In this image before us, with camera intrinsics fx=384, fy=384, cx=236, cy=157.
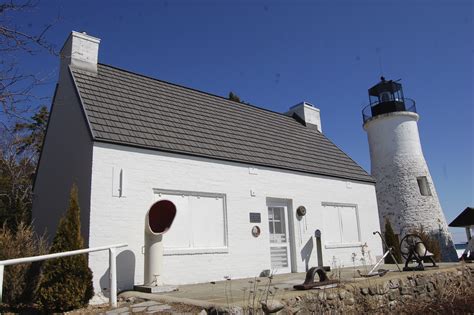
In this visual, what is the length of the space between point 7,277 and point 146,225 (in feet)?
9.21

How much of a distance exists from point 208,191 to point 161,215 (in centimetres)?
211

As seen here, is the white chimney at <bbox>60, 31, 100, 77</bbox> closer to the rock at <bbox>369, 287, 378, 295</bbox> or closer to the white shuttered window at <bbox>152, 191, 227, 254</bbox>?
the white shuttered window at <bbox>152, 191, 227, 254</bbox>

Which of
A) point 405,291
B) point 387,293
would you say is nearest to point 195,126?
point 387,293

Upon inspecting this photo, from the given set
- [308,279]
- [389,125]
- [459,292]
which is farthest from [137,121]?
[389,125]

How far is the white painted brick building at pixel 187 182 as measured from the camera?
9.04 metres

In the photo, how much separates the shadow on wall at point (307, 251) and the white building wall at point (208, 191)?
33mm

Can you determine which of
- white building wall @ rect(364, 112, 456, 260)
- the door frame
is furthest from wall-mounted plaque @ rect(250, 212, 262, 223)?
white building wall @ rect(364, 112, 456, 260)

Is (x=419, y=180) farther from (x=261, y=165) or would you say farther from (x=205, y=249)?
(x=205, y=249)

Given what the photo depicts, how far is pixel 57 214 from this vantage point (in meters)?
10.6

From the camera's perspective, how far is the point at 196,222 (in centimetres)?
1027

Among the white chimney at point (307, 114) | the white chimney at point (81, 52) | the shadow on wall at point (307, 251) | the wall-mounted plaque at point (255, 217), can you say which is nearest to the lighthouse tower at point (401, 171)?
the white chimney at point (307, 114)

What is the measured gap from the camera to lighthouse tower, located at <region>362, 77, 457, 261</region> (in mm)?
22859

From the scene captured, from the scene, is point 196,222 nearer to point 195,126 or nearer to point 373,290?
point 195,126

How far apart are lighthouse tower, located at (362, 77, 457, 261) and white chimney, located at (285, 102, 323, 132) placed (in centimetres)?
809
